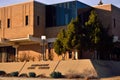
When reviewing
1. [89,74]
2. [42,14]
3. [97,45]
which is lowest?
[89,74]

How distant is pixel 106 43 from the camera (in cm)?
3972

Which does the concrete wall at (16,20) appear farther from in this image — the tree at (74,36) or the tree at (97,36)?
the tree at (97,36)

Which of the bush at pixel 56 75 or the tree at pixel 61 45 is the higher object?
the tree at pixel 61 45

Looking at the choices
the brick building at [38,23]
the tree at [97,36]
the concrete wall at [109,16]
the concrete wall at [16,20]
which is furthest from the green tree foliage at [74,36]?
the concrete wall at [16,20]

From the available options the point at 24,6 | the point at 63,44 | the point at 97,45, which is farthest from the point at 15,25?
the point at 97,45

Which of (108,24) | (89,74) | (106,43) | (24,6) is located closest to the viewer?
(89,74)

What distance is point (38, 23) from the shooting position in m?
48.2

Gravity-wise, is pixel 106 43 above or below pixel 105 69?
above

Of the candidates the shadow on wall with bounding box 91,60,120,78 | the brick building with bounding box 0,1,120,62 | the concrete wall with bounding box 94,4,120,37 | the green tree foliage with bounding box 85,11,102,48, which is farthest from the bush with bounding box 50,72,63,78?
the concrete wall with bounding box 94,4,120,37

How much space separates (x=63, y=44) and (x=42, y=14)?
33.9ft

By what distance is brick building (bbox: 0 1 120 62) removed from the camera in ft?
153

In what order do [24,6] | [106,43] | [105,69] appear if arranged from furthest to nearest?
[24,6] < [106,43] < [105,69]

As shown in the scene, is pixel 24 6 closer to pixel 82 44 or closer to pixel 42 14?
pixel 42 14

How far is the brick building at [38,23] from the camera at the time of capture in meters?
46.6
